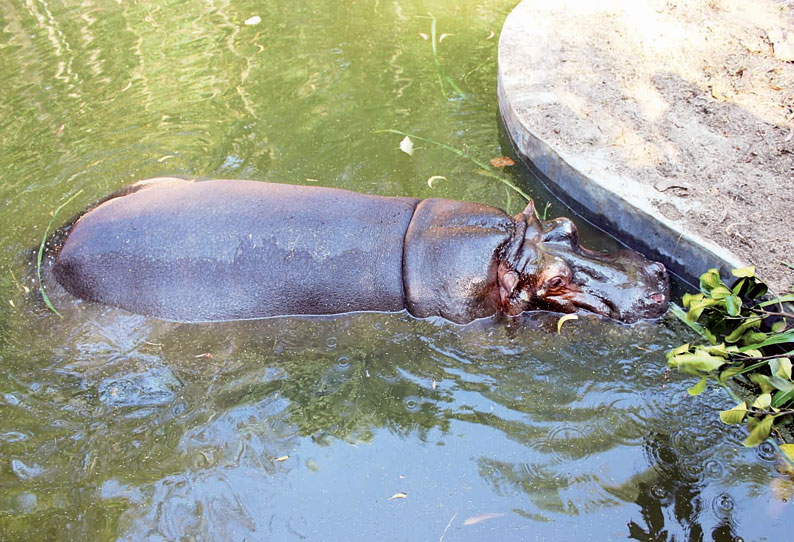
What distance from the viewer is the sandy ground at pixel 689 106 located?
432cm

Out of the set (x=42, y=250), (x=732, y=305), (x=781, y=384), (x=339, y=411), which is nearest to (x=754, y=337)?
(x=732, y=305)

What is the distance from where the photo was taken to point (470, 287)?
4.10 meters

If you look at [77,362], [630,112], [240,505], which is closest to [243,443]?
[240,505]

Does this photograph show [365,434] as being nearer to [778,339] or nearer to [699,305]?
[699,305]

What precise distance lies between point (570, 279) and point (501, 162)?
183 centimetres

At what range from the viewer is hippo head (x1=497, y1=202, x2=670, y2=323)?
4.06m

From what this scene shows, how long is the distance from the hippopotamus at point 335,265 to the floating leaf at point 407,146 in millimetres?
1688

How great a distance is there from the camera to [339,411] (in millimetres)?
3818

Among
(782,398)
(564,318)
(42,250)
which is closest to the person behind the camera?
(782,398)

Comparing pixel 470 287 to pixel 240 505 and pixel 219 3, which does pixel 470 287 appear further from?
pixel 219 3

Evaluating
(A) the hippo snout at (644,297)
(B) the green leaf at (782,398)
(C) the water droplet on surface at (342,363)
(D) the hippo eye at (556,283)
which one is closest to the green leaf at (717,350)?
(B) the green leaf at (782,398)

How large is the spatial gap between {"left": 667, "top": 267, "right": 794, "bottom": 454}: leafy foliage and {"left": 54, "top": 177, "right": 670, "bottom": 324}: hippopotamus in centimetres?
74

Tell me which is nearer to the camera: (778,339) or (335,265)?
(778,339)

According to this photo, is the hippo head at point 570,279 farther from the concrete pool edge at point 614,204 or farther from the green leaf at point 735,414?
the green leaf at point 735,414
